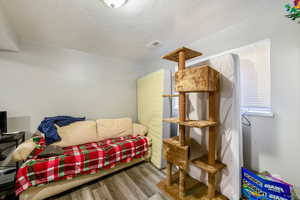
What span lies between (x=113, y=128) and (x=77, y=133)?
65 cm

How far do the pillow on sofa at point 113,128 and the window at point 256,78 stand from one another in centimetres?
212

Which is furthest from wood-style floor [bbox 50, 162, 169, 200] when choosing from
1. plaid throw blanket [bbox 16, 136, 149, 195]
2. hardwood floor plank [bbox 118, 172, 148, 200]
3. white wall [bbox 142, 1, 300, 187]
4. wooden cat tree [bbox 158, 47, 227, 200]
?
white wall [bbox 142, 1, 300, 187]

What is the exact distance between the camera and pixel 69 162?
156 cm

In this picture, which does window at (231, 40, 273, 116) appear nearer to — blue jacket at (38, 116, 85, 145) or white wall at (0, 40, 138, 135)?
white wall at (0, 40, 138, 135)

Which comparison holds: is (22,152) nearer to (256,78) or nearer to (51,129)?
(51,129)

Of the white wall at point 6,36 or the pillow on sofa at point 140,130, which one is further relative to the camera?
the pillow on sofa at point 140,130

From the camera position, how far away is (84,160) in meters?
1.65

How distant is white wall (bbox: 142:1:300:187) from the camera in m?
1.12

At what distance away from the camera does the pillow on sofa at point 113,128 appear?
236 centimetres

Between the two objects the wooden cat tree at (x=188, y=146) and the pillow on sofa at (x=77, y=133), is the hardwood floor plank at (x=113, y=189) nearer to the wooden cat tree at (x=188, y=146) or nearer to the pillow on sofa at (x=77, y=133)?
the wooden cat tree at (x=188, y=146)

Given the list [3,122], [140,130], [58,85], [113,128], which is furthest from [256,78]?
[3,122]

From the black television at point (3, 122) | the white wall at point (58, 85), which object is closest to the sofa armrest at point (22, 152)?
the black television at point (3, 122)

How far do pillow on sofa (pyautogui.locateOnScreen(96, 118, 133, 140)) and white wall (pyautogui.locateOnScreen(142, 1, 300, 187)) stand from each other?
81.8 inches

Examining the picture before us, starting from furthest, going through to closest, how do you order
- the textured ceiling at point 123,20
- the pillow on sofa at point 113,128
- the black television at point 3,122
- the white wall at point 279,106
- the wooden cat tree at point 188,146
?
the pillow on sofa at point 113,128, the black television at point 3,122, the textured ceiling at point 123,20, the white wall at point 279,106, the wooden cat tree at point 188,146
